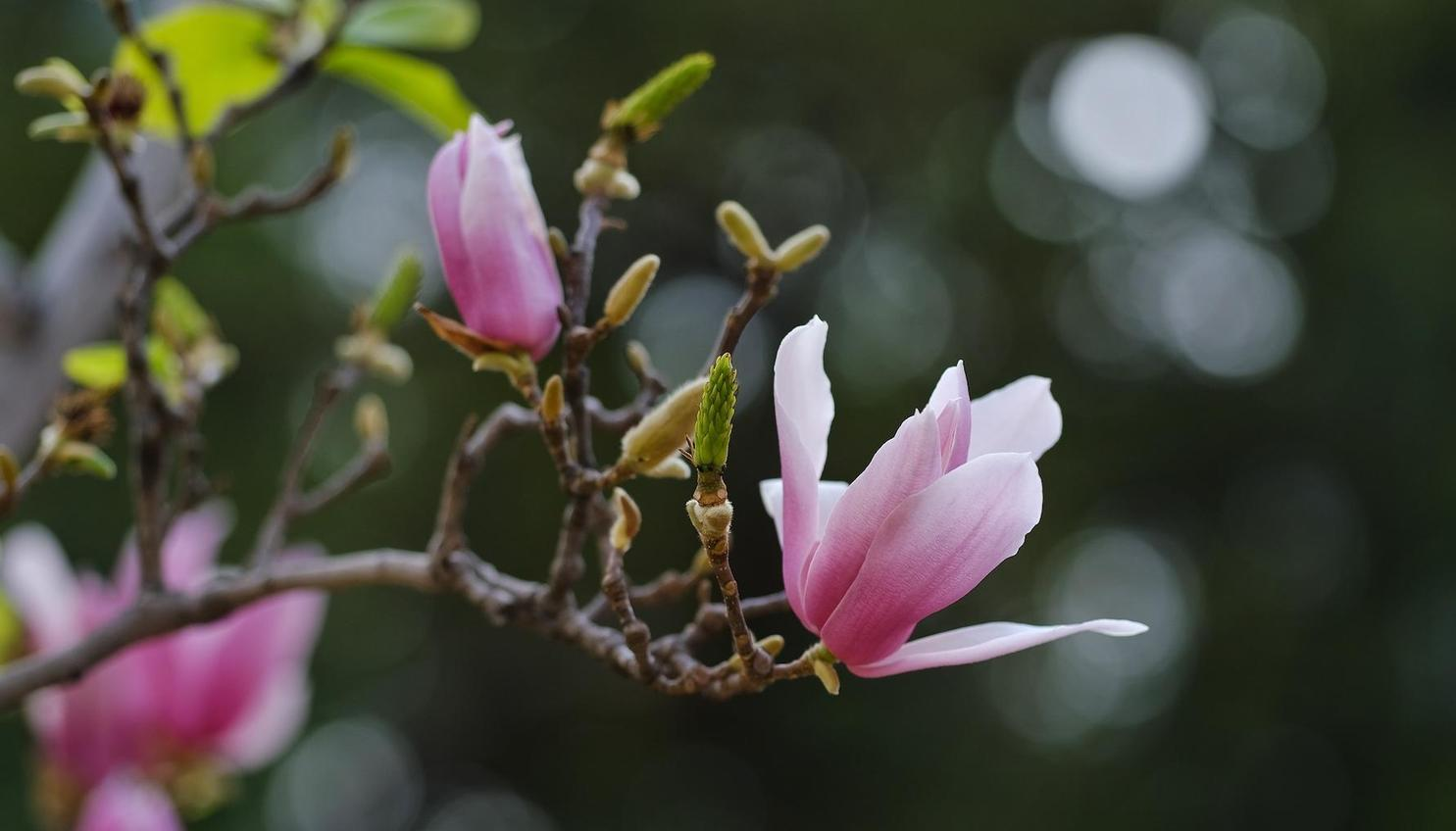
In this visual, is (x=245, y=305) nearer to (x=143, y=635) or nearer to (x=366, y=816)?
(x=366, y=816)

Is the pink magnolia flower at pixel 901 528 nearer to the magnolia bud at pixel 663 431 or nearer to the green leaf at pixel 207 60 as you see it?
the magnolia bud at pixel 663 431

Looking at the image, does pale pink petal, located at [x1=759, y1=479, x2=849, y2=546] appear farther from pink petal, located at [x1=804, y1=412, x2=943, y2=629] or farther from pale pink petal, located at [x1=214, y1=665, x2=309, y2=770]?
pale pink petal, located at [x1=214, y1=665, x2=309, y2=770]

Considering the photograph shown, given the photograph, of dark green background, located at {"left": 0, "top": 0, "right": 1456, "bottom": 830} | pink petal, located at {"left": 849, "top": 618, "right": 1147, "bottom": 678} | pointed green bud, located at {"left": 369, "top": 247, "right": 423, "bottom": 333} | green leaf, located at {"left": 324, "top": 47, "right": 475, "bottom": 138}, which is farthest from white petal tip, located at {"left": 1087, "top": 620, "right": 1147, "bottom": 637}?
dark green background, located at {"left": 0, "top": 0, "right": 1456, "bottom": 830}

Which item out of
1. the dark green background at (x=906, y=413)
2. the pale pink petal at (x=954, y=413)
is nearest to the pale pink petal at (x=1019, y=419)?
the pale pink petal at (x=954, y=413)

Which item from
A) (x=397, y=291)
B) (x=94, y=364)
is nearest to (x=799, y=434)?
(x=397, y=291)

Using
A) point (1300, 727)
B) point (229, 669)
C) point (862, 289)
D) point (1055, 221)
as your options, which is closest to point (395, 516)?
point (862, 289)

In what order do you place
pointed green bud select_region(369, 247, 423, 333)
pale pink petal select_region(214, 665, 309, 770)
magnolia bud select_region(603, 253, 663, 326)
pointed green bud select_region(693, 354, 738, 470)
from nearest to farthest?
pointed green bud select_region(693, 354, 738, 470), magnolia bud select_region(603, 253, 663, 326), pointed green bud select_region(369, 247, 423, 333), pale pink petal select_region(214, 665, 309, 770)
